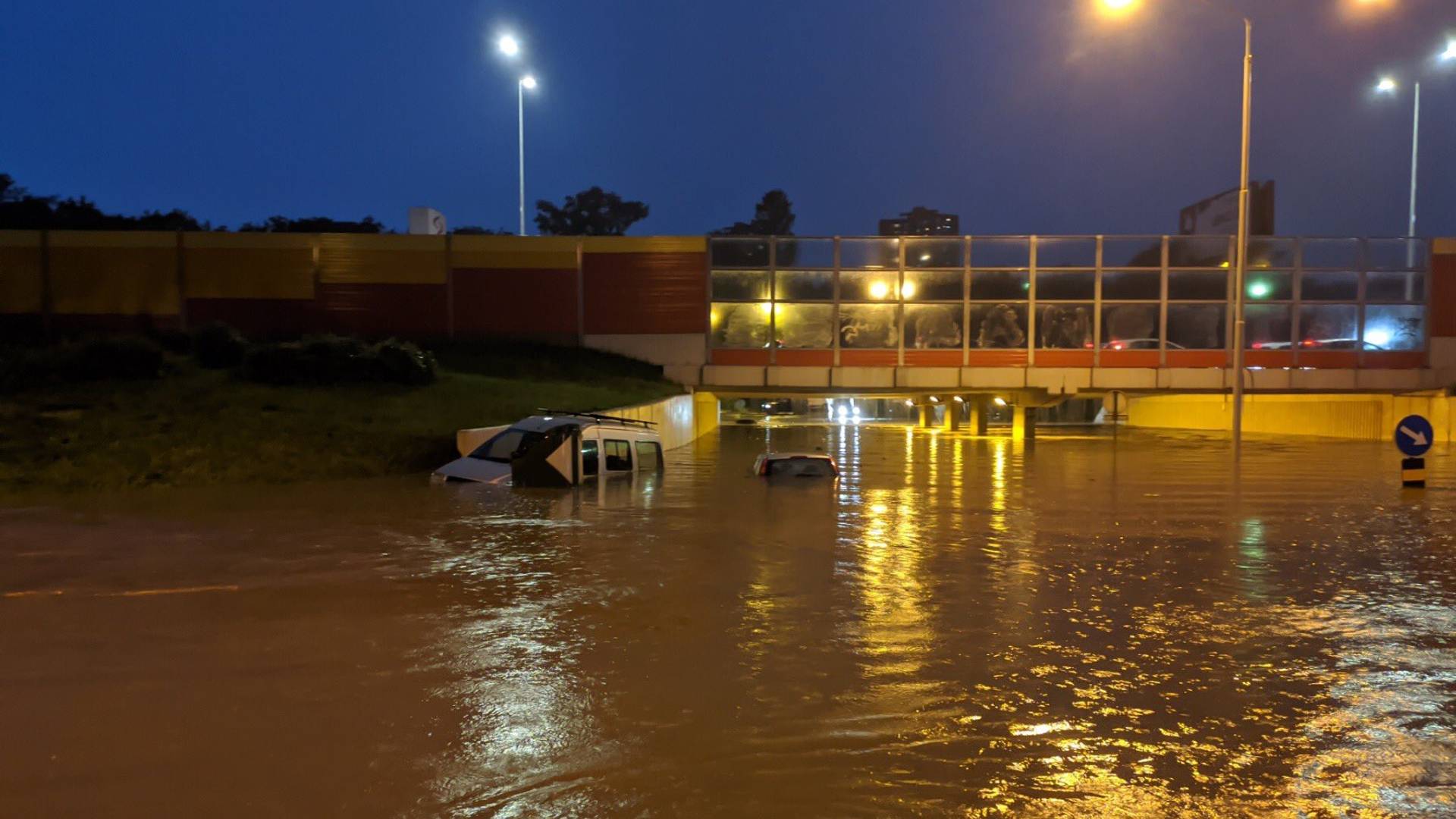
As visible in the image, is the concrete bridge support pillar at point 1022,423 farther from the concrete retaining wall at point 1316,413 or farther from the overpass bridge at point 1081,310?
the concrete retaining wall at point 1316,413

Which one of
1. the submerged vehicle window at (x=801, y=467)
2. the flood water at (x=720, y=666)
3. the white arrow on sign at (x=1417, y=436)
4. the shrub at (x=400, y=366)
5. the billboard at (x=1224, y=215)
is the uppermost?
the billboard at (x=1224, y=215)

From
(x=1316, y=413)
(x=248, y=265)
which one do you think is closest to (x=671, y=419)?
(x=248, y=265)

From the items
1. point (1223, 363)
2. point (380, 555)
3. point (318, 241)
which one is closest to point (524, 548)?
point (380, 555)

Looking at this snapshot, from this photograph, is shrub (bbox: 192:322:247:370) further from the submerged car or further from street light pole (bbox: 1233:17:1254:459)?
street light pole (bbox: 1233:17:1254:459)

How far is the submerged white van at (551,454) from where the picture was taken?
58.1ft

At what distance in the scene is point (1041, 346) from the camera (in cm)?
3775

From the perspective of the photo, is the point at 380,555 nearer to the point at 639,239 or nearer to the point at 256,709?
the point at 256,709

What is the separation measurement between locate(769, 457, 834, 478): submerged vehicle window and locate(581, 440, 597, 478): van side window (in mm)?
3784

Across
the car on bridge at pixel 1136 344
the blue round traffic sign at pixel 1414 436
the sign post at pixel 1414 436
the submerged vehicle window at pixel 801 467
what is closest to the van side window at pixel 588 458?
the submerged vehicle window at pixel 801 467

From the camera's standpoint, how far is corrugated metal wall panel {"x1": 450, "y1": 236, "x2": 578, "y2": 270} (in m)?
37.4

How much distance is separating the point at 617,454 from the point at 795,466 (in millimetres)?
3644

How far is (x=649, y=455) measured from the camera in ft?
69.4

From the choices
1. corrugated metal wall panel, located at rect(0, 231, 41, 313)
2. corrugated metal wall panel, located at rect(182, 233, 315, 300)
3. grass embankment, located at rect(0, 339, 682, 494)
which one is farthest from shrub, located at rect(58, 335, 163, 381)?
corrugated metal wall panel, located at rect(0, 231, 41, 313)

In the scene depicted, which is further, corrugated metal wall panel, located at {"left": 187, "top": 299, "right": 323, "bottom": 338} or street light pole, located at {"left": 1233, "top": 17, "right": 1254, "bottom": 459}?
corrugated metal wall panel, located at {"left": 187, "top": 299, "right": 323, "bottom": 338}
